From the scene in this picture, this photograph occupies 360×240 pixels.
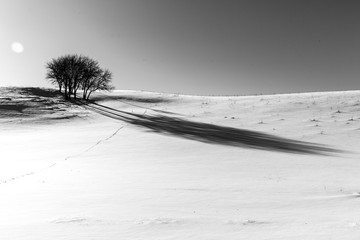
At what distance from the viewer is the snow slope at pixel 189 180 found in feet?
18.0

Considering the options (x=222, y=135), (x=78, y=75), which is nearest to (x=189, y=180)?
(x=222, y=135)

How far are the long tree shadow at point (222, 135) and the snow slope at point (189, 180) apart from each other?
9 cm

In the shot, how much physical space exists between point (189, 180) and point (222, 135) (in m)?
11.6

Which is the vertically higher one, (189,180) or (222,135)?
(222,135)

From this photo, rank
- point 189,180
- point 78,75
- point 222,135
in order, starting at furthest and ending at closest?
1. point 78,75
2. point 222,135
3. point 189,180

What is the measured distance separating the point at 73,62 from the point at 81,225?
161 ft

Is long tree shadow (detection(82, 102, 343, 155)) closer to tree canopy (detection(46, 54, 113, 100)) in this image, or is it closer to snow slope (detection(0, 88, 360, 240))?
snow slope (detection(0, 88, 360, 240))

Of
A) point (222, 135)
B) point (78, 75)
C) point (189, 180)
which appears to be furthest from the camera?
point (78, 75)

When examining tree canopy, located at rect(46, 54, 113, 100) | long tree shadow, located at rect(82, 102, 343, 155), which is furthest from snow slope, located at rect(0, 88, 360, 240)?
tree canopy, located at rect(46, 54, 113, 100)

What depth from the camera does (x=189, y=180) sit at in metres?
9.66

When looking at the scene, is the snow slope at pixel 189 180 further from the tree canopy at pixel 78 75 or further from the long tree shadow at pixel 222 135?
the tree canopy at pixel 78 75

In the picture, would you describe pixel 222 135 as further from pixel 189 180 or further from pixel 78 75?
pixel 78 75

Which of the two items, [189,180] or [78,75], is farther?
[78,75]

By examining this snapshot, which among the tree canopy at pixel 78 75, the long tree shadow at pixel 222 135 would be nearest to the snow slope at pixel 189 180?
the long tree shadow at pixel 222 135
